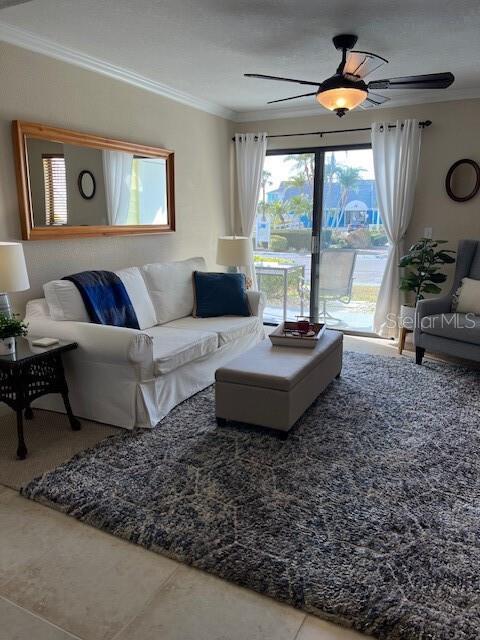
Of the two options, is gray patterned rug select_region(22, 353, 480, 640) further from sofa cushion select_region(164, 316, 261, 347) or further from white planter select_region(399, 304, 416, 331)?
white planter select_region(399, 304, 416, 331)

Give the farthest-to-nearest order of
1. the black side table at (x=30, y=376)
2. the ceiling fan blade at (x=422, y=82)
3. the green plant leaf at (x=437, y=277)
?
the green plant leaf at (x=437, y=277), the ceiling fan blade at (x=422, y=82), the black side table at (x=30, y=376)

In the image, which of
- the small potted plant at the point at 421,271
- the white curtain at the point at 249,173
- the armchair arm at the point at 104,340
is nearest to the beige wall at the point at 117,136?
the white curtain at the point at 249,173

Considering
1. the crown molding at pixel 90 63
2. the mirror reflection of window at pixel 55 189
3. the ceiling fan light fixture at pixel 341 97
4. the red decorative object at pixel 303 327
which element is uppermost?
the crown molding at pixel 90 63

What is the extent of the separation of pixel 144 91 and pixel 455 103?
3.03 m

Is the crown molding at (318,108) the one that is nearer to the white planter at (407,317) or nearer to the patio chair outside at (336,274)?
the patio chair outside at (336,274)

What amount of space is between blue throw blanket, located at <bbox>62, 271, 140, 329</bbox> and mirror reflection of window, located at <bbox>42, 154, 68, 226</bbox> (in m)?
0.46

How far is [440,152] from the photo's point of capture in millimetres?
4820

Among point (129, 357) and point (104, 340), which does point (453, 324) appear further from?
point (104, 340)

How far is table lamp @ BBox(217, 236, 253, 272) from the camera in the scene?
4871 millimetres

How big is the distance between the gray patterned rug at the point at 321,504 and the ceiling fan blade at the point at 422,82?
216cm

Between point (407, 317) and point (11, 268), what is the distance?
359cm

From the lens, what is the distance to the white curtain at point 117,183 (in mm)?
3992

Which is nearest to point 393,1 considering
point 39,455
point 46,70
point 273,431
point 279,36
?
point 279,36

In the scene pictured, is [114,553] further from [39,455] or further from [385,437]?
[385,437]
